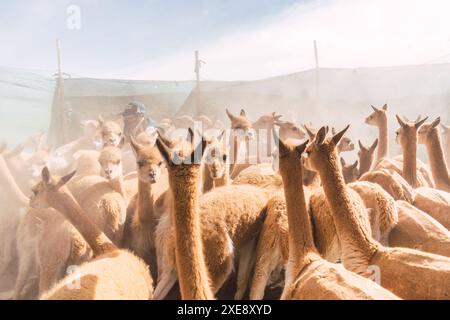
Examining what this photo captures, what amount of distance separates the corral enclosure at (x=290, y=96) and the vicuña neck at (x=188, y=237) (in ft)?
21.0

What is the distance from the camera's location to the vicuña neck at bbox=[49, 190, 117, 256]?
132 inches

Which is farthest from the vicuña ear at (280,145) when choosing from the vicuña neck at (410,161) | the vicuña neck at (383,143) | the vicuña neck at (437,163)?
the vicuña neck at (383,143)

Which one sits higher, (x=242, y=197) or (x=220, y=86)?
(x=220, y=86)

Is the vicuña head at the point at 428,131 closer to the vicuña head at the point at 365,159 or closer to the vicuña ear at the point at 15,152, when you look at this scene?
the vicuña head at the point at 365,159

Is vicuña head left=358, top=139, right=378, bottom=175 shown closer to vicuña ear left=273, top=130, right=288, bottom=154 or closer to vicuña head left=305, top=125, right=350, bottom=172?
vicuña head left=305, top=125, right=350, bottom=172

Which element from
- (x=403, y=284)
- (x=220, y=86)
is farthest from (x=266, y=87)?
(x=403, y=284)

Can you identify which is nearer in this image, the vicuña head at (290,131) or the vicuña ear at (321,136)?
the vicuña ear at (321,136)

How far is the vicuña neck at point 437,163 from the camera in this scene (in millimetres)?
5699

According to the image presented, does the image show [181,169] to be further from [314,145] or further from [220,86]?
[220,86]

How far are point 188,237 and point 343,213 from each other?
50.9 inches

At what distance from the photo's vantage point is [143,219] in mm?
4031

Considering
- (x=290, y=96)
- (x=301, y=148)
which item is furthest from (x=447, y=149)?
(x=301, y=148)
